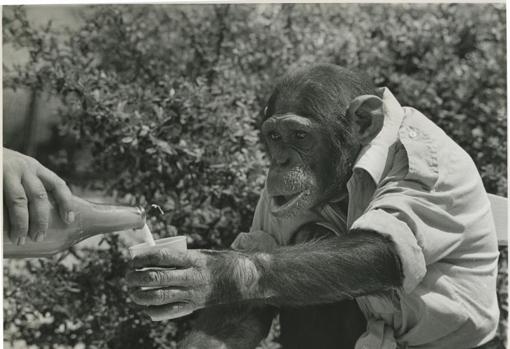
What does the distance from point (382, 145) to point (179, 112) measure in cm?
83

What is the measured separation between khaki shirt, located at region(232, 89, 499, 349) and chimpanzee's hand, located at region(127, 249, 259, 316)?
0.26 metres

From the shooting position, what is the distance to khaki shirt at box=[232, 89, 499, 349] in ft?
5.99

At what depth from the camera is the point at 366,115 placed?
201 cm

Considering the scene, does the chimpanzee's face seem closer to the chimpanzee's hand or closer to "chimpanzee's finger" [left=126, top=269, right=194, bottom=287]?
the chimpanzee's hand

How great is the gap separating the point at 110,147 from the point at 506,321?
48.6 inches

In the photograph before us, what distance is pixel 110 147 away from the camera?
2.60 m

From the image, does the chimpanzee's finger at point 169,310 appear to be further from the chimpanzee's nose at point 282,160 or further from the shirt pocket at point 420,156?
the shirt pocket at point 420,156

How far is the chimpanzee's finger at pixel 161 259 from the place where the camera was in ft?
5.76

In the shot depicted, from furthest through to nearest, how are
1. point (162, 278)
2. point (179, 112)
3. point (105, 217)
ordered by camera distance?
1. point (179, 112)
2. point (105, 217)
3. point (162, 278)

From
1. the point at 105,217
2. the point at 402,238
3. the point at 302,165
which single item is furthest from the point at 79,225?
the point at 402,238

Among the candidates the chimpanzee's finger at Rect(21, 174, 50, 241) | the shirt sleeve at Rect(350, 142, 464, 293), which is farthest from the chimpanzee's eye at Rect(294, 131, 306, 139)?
the chimpanzee's finger at Rect(21, 174, 50, 241)

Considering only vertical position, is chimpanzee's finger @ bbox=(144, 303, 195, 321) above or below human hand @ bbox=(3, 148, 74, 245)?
below

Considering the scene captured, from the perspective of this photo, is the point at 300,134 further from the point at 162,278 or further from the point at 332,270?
the point at 162,278

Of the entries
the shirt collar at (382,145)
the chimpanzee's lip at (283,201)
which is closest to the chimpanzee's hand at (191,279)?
A: the chimpanzee's lip at (283,201)
